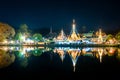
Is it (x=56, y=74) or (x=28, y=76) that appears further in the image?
(x=56, y=74)

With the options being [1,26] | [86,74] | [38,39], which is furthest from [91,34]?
[86,74]

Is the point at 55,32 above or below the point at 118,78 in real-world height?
above

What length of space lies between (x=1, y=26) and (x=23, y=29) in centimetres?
1016

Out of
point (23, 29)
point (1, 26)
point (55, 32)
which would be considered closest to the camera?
point (1, 26)

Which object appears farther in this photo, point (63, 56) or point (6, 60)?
point (63, 56)

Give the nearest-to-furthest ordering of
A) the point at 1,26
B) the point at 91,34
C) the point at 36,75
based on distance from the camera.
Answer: the point at 36,75 → the point at 1,26 → the point at 91,34

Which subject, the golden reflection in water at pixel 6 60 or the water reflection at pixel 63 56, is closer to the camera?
the golden reflection in water at pixel 6 60

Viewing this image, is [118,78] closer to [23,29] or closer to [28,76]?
[28,76]

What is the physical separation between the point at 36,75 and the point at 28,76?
585 millimetres

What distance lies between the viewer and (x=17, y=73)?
17.4 m

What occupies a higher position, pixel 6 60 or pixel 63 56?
pixel 63 56

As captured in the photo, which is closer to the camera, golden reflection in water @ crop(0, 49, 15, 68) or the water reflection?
golden reflection in water @ crop(0, 49, 15, 68)

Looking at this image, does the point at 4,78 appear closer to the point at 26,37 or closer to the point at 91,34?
the point at 26,37

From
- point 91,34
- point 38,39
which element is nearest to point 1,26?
point 38,39
